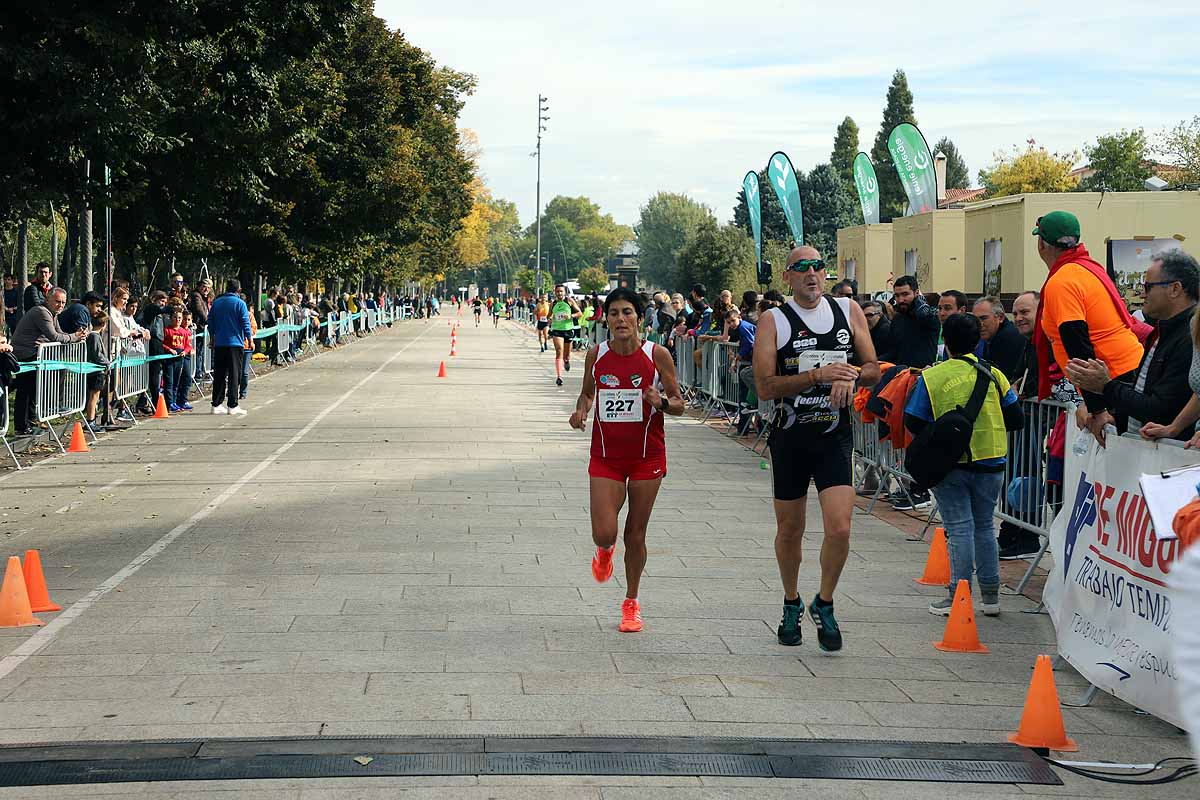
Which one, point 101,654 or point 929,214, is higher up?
point 929,214

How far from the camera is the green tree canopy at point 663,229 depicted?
6412 inches

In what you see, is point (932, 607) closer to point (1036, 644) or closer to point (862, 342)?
point (1036, 644)

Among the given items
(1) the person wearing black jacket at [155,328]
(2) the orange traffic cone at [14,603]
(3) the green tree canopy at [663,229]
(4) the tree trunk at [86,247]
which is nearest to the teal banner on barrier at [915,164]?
(1) the person wearing black jacket at [155,328]

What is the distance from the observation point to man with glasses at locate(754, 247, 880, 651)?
7047mm

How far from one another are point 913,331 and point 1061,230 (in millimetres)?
4410

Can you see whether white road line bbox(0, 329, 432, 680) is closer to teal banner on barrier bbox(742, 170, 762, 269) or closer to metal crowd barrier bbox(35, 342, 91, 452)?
metal crowd barrier bbox(35, 342, 91, 452)

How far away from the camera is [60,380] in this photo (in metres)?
16.6

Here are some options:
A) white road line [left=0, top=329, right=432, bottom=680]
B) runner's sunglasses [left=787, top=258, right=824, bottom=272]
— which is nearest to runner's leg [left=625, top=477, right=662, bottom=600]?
runner's sunglasses [left=787, top=258, right=824, bottom=272]

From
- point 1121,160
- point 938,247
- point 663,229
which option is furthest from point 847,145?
point 938,247

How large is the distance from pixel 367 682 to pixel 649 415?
84.7 inches

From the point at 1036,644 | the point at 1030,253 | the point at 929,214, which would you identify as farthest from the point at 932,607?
the point at 929,214

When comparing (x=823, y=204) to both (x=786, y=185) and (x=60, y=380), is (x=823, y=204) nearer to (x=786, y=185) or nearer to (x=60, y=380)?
(x=786, y=185)

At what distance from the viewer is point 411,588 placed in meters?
8.62

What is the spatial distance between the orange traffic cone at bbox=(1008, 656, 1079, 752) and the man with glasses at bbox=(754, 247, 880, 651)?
158 cm
